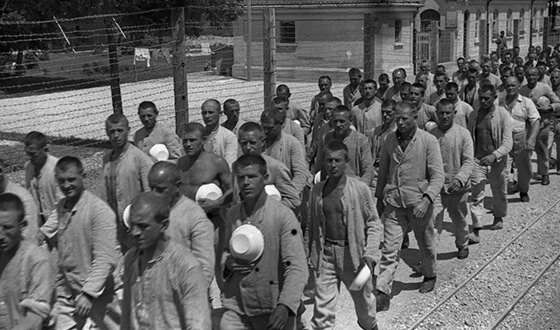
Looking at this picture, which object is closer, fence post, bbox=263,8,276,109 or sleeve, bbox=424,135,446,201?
sleeve, bbox=424,135,446,201

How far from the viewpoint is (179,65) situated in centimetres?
1113

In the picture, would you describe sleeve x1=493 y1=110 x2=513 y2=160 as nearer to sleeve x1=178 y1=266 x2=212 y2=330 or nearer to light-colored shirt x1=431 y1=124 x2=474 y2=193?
light-colored shirt x1=431 y1=124 x2=474 y2=193

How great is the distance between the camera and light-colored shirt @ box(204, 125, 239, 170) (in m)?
8.89

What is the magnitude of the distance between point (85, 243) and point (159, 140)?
321 centimetres

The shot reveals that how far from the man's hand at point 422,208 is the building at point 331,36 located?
91.3 feet

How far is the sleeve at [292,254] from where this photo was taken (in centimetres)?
552

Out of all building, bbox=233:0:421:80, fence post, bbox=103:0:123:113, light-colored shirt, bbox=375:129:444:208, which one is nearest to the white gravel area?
fence post, bbox=103:0:123:113

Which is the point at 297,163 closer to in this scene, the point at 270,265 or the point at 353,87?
the point at 270,265

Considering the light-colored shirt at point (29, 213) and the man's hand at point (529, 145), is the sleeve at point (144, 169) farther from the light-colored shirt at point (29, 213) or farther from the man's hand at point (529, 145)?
the man's hand at point (529, 145)

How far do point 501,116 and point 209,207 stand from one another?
560cm

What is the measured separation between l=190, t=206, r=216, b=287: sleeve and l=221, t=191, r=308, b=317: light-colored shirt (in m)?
0.28

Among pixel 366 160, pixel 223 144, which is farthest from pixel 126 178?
pixel 366 160

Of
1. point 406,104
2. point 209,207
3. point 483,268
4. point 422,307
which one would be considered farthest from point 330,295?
point 483,268

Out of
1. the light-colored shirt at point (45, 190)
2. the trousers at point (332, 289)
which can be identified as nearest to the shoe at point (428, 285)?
the trousers at point (332, 289)
